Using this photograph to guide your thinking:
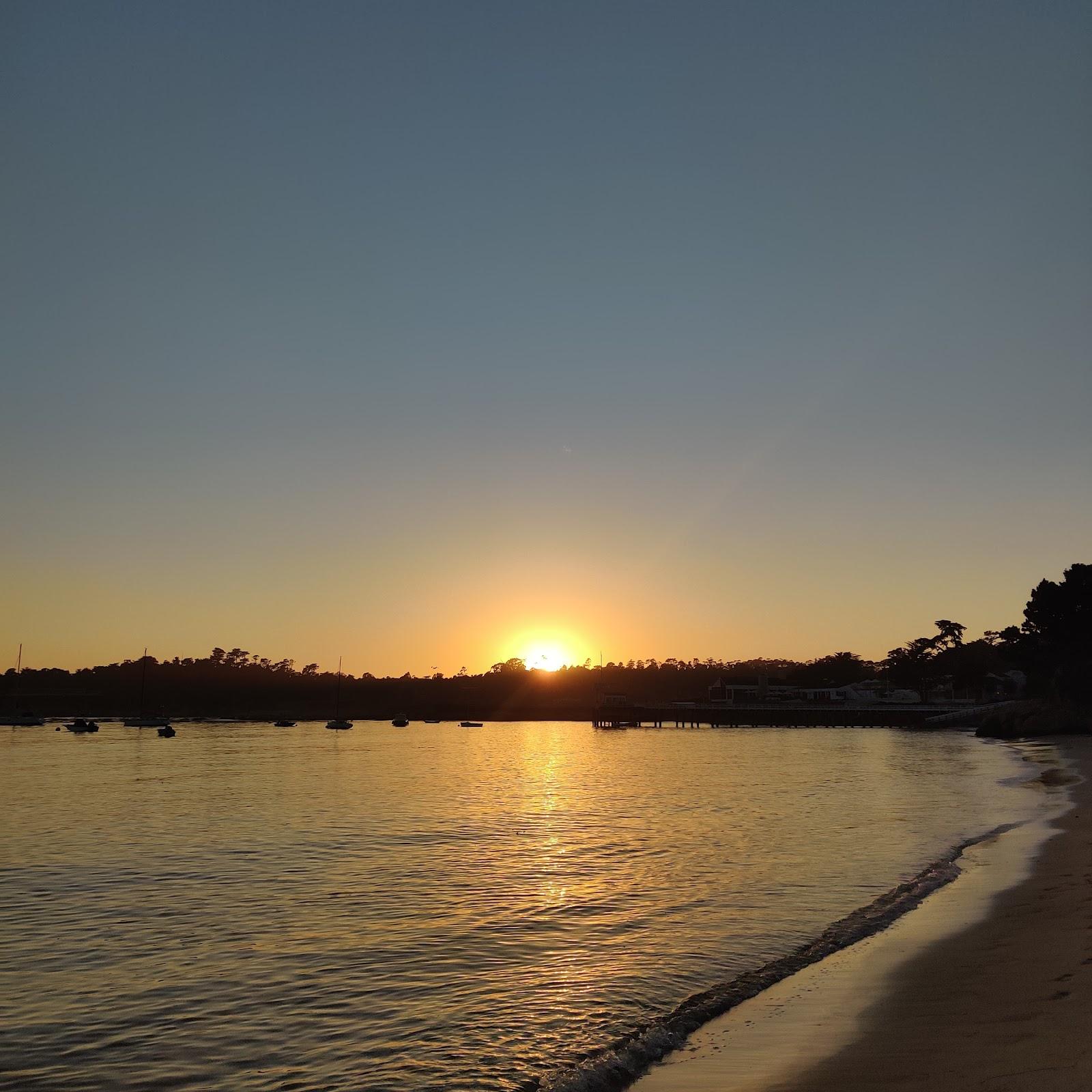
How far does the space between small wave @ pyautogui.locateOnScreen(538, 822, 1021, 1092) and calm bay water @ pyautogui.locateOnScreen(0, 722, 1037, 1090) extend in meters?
0.32

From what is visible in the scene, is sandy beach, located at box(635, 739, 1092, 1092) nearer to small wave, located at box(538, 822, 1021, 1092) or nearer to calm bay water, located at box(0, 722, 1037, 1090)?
small wave, located at box(538, 822, 1021, 1092)

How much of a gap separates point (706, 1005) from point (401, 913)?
9.36m

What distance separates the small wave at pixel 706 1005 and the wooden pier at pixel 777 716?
434 feet

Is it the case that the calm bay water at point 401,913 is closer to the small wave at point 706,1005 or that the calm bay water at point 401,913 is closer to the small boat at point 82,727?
the small wave at point 706,1005

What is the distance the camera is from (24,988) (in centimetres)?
1462

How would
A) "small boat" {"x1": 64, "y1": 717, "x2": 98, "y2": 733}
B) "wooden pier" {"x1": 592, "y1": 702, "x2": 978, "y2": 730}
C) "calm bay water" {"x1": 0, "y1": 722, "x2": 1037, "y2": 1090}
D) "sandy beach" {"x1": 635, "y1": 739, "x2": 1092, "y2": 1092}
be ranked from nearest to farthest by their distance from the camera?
1. "sandy beach" {"x1": 635, "y1": 739, "x2": 1092, "y2": 1092}
2. "calm bay water" {"x1": 0, "y1": 722, "x2": 1037, "y2": 1090}
3. "small boat" {"x1": 64, "y1": 717, "x2": 98, "y2": 733}
4. "wooden pier" {"x1": 592, "y1": 702, "x2": 978, "y2": 730}

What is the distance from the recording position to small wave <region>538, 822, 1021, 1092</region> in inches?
409

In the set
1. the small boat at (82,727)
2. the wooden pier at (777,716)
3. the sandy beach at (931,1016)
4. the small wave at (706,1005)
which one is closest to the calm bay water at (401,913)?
the small wave at (706,1005)

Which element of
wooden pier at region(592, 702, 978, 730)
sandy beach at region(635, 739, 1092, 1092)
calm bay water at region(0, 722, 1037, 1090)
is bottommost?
wooden pier at region(592, 702, 978, 730)

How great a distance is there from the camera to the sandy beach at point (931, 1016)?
9.30 meters

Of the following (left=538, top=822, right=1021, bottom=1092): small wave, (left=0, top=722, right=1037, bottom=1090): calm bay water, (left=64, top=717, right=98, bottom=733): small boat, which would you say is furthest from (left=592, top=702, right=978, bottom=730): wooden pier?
(left=538, top=822, right=1021, bottom=1092): small wave

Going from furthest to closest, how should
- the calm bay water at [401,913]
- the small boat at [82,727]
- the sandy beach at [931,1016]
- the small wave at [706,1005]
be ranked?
the small boat at [82,727] < the calm bay water at [401,913] < the small wave at [706,1005] < the sandy beach at [931,1016]

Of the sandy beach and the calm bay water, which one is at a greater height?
the sandy beach

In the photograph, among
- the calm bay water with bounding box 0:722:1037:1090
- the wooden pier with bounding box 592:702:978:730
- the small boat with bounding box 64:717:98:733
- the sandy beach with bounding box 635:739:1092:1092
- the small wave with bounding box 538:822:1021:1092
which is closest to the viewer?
the sandy beach with bounding box 635:739:1092:1092
